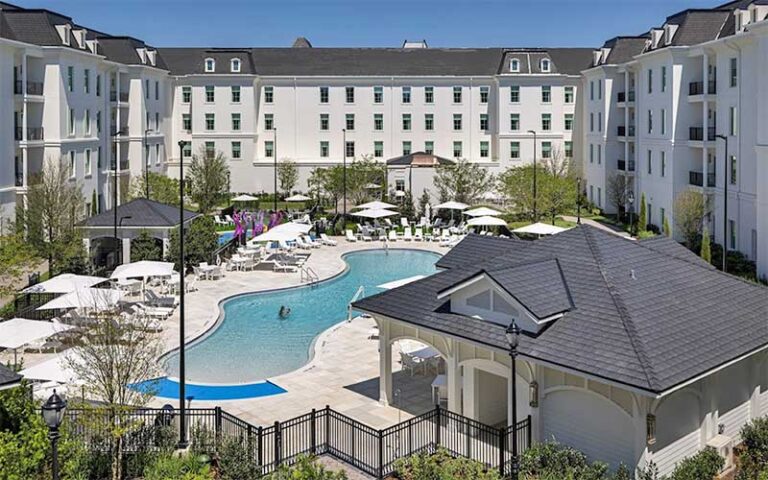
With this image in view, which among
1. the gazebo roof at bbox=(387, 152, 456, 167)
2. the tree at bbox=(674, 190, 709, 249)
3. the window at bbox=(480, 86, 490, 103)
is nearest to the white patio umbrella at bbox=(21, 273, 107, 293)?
the tree at bbox=(674, 190, 709, 249)

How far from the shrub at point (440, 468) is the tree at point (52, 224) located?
65.3 feet

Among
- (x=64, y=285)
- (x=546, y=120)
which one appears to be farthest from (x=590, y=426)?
(x=546, y=120)

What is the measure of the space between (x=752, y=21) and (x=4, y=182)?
34.8 meters

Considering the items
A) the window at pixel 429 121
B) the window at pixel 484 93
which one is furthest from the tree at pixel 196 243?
the window at pixel 484 93

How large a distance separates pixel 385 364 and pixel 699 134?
91.6ft

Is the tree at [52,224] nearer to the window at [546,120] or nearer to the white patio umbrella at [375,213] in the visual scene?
the white patio umbrella at [375,213]

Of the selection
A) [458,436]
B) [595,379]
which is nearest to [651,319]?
[595,379]

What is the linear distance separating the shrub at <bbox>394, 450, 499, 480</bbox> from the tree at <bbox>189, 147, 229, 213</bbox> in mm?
40914

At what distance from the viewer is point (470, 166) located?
5559cm

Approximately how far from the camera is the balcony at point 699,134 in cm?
3841

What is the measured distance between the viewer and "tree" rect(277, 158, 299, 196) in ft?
204

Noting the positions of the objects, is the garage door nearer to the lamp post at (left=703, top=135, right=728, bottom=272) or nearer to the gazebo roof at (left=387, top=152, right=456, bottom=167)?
the lamp post at (left=703, top=135, right=728, bottom=272)

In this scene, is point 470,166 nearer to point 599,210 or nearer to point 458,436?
point 599,210

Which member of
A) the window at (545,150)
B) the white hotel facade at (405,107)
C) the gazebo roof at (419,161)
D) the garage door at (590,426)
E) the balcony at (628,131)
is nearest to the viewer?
the garage door at (590,426)
